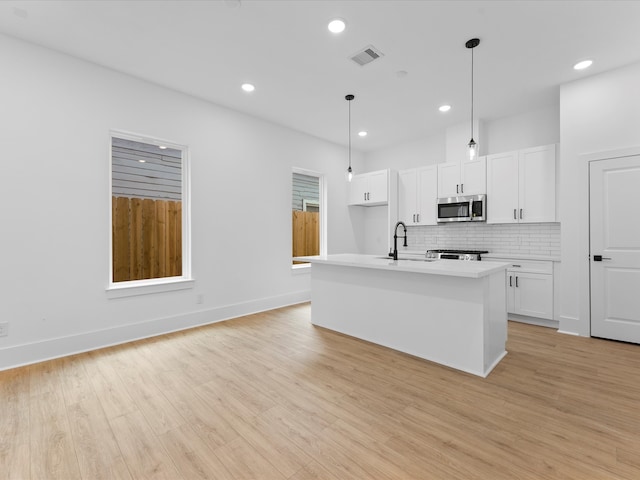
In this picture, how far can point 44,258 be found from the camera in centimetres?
300

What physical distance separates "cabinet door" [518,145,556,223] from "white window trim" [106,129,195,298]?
474cm

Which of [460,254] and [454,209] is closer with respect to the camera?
[460,254]

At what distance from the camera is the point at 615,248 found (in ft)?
11.3

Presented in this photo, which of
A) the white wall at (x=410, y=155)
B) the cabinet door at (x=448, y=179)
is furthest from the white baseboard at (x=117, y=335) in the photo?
the white wall at (x=410, y=155)

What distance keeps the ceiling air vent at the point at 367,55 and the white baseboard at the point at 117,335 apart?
3609 millimetres

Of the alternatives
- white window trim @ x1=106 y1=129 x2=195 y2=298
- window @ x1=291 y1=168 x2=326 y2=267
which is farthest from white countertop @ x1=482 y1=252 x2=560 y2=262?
white window trim @ x1=106 y1=129 x2=195 y2=298

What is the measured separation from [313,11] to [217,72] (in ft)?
4.86

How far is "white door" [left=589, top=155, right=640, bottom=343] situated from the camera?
334 cm

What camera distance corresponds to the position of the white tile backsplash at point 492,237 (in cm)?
441

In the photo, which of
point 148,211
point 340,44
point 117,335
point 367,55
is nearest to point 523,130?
point 367,55

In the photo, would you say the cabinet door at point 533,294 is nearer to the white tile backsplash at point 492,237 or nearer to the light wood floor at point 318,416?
the white tile backsplash at point 492,237

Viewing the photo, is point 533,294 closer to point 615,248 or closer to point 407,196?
point 615,248

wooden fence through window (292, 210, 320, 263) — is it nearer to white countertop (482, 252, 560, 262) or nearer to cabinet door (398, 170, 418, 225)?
cabinet door (398, 170, 418, 225)

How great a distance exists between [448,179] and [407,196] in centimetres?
82
